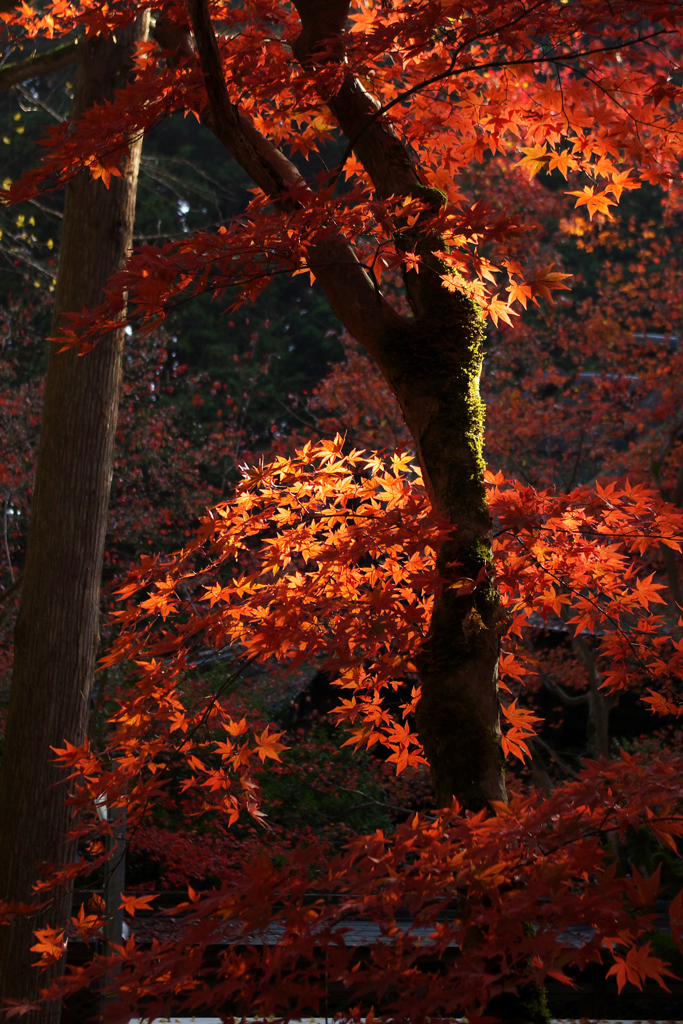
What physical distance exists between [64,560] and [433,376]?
8.37 feet

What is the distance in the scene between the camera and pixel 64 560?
4.28 metres

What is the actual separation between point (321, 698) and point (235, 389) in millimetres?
6201

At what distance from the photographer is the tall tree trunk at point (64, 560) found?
390 centimetres

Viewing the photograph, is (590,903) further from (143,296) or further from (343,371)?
(343,371)

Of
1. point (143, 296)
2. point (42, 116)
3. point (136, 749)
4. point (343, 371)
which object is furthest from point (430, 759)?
point (42, 116)

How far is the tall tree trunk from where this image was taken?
12.8ft

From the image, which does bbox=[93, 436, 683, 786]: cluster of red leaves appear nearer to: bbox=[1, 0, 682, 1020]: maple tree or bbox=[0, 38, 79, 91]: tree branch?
bbox=[1, 0, 682, 1020]: maple tree

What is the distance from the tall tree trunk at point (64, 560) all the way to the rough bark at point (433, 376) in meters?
1.50

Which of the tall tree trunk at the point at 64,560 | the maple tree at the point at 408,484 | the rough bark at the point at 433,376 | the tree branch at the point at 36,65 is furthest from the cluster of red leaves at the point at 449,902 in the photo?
the tree branch at the point at 36,65

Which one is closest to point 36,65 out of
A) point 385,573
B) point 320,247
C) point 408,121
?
point 408,121

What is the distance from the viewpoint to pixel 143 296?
6.85 ft

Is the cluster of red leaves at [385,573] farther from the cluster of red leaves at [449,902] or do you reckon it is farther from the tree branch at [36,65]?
the tree branch at [36,65]

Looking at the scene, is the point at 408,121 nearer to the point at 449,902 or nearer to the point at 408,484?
the point at 408,484

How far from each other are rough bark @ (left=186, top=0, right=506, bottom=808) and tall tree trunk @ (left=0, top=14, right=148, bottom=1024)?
150cm
